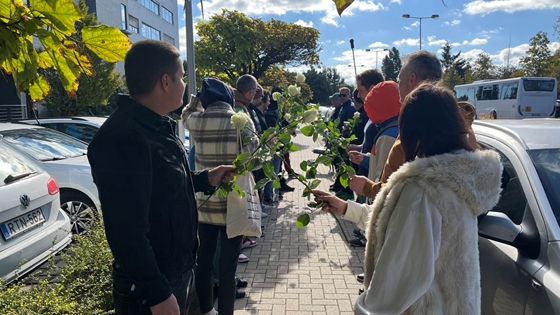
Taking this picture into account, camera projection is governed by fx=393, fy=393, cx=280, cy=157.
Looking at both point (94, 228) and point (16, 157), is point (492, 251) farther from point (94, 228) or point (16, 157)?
point (16, 157)

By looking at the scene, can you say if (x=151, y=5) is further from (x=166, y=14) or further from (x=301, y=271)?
(x=301, y=271)

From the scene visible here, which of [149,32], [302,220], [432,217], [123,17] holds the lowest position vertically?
[302,220]

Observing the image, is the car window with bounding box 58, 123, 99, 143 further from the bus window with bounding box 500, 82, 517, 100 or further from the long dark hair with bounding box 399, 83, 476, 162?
the bus window with bounding box 500, 82, 517, 100

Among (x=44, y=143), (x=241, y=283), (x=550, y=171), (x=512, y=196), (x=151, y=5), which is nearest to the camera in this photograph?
(x=550, y=171)

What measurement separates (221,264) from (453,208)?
189cm

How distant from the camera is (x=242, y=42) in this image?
816 inches

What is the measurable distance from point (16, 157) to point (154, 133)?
284cm

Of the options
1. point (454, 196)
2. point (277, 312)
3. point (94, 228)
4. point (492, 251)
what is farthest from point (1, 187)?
point (492, 251)

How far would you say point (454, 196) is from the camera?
59.8 inches

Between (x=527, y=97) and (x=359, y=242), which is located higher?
(x=527, y=97)

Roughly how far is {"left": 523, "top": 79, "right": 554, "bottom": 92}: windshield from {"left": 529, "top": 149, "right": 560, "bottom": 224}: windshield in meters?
24.9

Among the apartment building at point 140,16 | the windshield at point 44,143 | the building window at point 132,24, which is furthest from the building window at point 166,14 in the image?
the windshield at point 44,143

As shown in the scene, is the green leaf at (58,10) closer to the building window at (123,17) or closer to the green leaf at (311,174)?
the green leaf at (311,174)

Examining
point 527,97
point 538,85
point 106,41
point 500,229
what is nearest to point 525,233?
point 500,229
